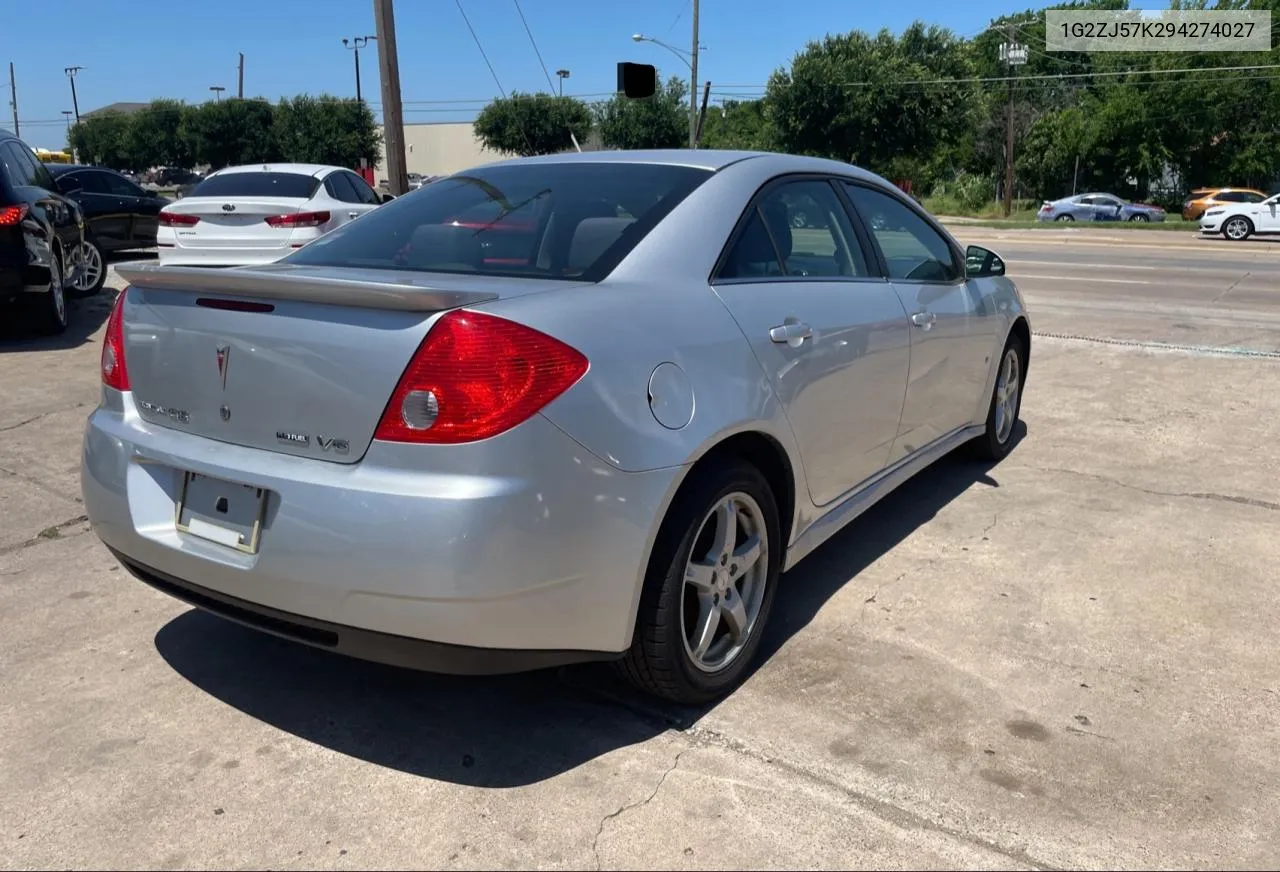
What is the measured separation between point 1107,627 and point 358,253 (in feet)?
9.14

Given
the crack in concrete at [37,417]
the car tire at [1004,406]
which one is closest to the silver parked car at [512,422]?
the car tire at [1004,406]

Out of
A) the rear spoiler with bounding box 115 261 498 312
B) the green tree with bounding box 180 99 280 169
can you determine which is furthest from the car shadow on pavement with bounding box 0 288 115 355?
the green tree with bounding box 180 99 280 169

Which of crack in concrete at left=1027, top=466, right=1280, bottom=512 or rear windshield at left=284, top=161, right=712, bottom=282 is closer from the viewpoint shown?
rear windshield at left=284, top=161, right=712, bottom=282

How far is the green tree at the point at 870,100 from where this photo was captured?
4647 centimetres

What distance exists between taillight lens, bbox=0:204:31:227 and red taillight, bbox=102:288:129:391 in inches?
221

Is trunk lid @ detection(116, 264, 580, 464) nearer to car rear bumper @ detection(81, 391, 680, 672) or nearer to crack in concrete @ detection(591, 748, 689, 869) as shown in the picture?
car rear bumper @ detection(81, 391, 680, 672)

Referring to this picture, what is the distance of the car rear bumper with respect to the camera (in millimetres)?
2295

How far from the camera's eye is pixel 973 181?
5206cm

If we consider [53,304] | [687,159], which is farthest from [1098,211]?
[687,159]

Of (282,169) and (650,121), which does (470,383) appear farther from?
(650,121)

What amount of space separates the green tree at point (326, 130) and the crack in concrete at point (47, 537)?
67.2 m

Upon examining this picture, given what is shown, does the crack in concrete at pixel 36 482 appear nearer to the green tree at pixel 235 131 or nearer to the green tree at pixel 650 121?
the green tree at pixel 650 121

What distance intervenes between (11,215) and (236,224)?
2.76 m

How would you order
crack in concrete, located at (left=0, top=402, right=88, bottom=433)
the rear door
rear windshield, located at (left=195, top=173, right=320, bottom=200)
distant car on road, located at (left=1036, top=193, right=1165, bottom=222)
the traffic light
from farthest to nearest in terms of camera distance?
distant car on road, located at (left=1036, top=193, right=1165, bottom=222), the traffic light, rear windshield, located at (left=195, top=173, right=320, bottom=200), crack in concrete, located at (left=0, top=402, right=88, bottom=433), the rear door
